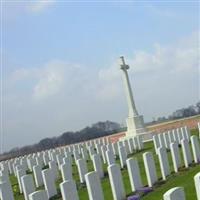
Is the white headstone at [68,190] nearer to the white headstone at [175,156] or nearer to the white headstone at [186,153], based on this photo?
the white headstone at [175,156]

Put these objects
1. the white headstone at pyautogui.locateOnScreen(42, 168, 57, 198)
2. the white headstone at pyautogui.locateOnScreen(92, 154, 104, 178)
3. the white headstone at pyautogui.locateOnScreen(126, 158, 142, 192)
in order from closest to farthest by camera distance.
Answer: the white headstone at pyautogui.locateOnScreen(126, 158, 142, 192) < the white headstone at pyautogui.locateOnScreen(42, 168, 57, 198) < the white headstone at pyautogui.locateOnScreen(92, 154, 104, 178)

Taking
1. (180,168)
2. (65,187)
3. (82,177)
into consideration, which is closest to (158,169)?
(180,168)

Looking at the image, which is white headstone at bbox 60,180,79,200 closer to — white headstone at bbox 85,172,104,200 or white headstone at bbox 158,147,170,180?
white headstone at bbox 85,172,104,200

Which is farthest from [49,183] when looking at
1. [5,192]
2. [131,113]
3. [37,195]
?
[131,113]

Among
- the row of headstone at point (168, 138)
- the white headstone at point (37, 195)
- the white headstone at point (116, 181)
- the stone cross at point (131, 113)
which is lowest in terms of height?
the white headstone at point (116, 181)

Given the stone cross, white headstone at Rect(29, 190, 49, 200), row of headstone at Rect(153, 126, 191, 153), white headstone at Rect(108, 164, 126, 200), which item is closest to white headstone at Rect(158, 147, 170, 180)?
white headstone at Rect(108, 164, 126, 200)

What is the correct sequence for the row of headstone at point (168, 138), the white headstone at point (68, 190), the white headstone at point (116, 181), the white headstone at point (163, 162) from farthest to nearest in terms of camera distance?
the row of headstone at point (168, 138)
the white headstone at point (163, 162)
the white headstone at point (116, 181)
the white headstone at point (68, 190)

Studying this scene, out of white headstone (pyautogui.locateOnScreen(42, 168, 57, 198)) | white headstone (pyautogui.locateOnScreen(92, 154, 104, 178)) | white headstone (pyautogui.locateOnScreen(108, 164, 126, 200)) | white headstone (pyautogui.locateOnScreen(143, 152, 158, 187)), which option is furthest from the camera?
white headstone (pyautogui.locateOnScreen(92, 154, 104, 178))

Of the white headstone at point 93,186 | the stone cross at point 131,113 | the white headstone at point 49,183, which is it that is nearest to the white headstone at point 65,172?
the white headstone at point 49,183

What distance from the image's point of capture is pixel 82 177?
11.9 metres

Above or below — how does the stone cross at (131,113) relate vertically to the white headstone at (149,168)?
above

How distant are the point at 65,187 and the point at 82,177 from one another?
4.75 metres

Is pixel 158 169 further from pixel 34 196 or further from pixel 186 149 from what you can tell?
pixel 34 196

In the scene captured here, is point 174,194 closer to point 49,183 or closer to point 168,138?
point 49,183
